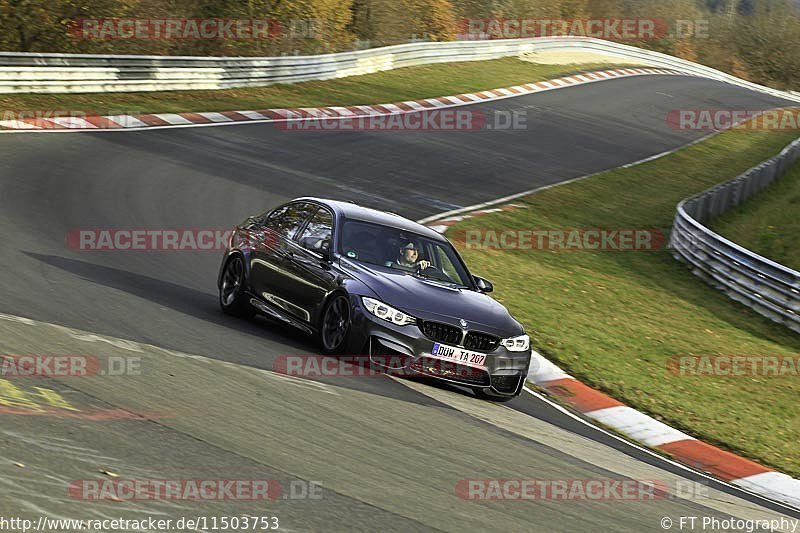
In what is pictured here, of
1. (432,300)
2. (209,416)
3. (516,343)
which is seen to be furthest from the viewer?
(516,343)

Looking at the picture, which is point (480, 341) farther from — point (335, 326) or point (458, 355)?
point (335, 326)

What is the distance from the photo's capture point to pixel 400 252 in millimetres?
11680

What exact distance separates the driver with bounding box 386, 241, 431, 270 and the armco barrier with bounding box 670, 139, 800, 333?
27.1ft

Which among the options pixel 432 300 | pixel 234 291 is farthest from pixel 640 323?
pixel 234 291

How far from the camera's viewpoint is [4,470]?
6020mm

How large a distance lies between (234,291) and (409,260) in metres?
2.02

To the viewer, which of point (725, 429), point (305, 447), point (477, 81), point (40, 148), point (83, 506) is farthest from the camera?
point (477, 81)

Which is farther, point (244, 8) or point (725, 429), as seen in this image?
point (244, 8)

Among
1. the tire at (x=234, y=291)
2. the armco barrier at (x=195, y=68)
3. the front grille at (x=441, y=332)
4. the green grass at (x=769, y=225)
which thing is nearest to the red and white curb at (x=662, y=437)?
the front grille at (x=441, y=332)

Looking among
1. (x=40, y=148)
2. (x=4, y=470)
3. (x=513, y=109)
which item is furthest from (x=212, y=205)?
(x=513, y=109)

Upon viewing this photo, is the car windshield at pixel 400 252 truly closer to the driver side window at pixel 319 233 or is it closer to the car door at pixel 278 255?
the driver side window at pixel 319 233

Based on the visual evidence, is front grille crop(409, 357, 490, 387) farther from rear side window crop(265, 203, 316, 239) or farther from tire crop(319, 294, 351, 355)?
rear side window crop(265, 203, 316, 239)

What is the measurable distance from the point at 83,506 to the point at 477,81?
128ft

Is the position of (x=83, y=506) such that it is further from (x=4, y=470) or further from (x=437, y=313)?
(x=437, y=313)
